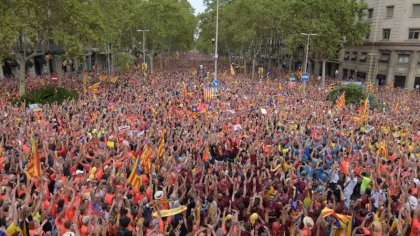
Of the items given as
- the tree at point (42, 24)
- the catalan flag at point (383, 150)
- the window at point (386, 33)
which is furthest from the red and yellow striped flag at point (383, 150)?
the window at point (386, 33)

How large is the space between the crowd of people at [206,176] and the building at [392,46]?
2123 centimetres

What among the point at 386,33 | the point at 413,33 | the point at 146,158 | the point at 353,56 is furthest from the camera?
the point at 353,56

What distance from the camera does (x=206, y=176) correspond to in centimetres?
797

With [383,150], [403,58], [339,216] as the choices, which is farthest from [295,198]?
[403,58]

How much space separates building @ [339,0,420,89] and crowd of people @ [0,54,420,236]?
836 inches

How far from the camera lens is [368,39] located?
38531 millimetres

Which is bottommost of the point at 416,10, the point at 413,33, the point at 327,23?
the point at 413,33

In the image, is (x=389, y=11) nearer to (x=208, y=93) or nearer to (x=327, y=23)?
(x=327, y=23)

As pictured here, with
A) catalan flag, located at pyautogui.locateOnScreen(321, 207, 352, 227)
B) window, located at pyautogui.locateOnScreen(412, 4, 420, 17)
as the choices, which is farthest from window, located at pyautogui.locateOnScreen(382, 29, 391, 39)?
catalan flag, located at pyautogui.locateOnScreen(321, 207, 352, 227)

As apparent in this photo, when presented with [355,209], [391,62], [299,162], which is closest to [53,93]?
[299,162]

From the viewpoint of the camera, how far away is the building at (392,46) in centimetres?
3334

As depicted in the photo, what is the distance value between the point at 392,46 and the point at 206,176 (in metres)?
33.2

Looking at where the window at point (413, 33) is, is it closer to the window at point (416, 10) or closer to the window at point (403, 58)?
the window at point (416, 10)

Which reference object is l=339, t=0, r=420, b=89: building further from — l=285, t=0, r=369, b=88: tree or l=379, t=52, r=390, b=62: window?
l=285, t=0, r=369, b=88: tree
